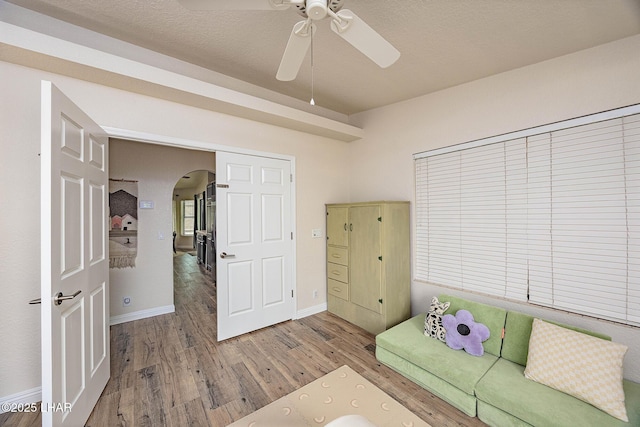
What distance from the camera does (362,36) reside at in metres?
1.37

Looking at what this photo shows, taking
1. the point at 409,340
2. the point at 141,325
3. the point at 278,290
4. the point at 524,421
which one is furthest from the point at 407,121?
the point at 141,325

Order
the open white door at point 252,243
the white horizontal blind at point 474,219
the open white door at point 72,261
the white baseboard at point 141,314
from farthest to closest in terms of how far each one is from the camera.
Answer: the white baseboard at point 141,314
the open white door at point 252,243
the white horizontal blind at point 474,219
the open white door at point 72,261

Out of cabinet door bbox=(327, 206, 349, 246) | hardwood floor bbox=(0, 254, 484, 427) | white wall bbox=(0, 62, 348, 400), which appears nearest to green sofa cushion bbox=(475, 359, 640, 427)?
hardwood floor bbox=(0, 254, 484, 427)

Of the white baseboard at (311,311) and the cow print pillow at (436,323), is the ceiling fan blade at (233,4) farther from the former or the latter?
the white baseboard at (311,311)

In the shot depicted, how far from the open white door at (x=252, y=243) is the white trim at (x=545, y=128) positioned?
200 cm

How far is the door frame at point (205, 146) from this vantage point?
2207 mm

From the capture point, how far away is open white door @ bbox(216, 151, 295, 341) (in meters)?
2.79

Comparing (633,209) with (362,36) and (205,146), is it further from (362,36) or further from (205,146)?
(205,146)

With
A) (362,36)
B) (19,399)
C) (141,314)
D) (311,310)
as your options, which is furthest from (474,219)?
(141,314)

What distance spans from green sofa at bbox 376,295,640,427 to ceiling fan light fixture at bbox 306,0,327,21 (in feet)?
8.19

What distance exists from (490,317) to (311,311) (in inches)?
84.4

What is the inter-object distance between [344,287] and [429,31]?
288 centimetres

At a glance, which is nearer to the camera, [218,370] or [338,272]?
[218,370]

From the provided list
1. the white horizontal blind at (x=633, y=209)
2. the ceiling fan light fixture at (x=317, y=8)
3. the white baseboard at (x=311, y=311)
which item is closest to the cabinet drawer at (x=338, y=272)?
the white baseboard at (x=311, y=311)
